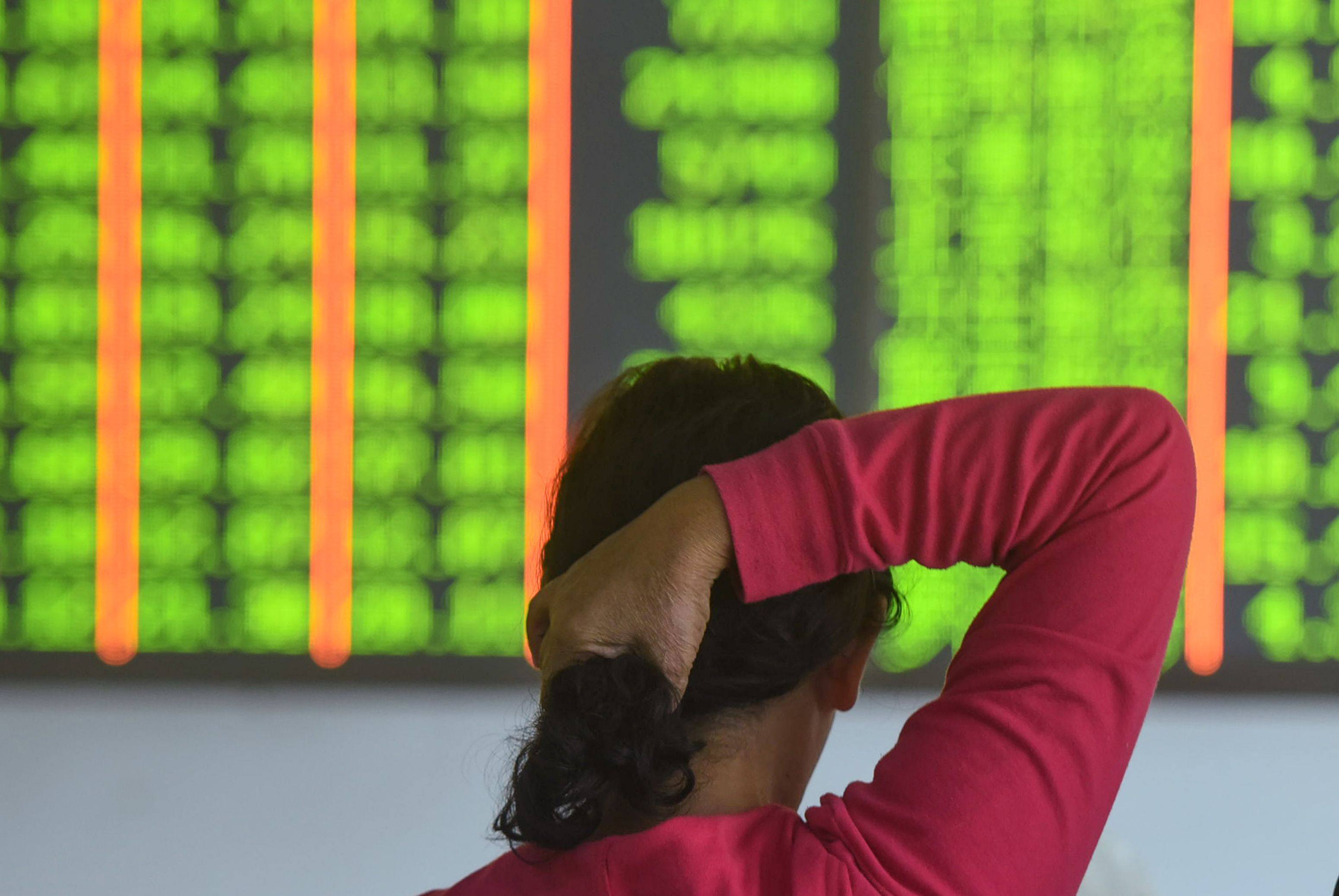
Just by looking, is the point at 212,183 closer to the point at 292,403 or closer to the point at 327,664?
the point at 292,403

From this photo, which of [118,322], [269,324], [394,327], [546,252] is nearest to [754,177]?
[546,252]

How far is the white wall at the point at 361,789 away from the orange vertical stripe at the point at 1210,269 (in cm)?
17

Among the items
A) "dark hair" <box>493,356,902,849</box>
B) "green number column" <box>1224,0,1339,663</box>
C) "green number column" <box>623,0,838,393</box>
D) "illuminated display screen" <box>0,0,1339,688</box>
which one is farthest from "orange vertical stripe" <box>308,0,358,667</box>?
"green number column" <box>1224,0,1339,663</box>

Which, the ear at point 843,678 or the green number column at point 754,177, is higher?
the green number column at point 754,177

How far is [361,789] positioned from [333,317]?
469mm

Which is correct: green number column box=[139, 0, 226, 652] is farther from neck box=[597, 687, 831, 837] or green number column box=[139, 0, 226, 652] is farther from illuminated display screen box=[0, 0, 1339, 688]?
neck box=[597, 687, 831, 837]

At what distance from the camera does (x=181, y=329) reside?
1150 millimetres

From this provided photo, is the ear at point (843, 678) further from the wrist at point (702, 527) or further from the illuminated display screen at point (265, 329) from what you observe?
the illuminated display screen at point (265, 329)

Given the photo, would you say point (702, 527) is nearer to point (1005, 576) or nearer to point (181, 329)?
point (1005, 576)

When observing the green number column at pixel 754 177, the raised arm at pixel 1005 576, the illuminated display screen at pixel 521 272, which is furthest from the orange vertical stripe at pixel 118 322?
the raised arm at pixel 1005 576

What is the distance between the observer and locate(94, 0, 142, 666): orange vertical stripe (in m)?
1.16

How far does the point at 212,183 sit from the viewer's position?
115 centimetres

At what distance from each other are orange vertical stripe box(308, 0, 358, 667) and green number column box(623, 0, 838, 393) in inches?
12.1

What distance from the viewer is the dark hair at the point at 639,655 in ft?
1.26
